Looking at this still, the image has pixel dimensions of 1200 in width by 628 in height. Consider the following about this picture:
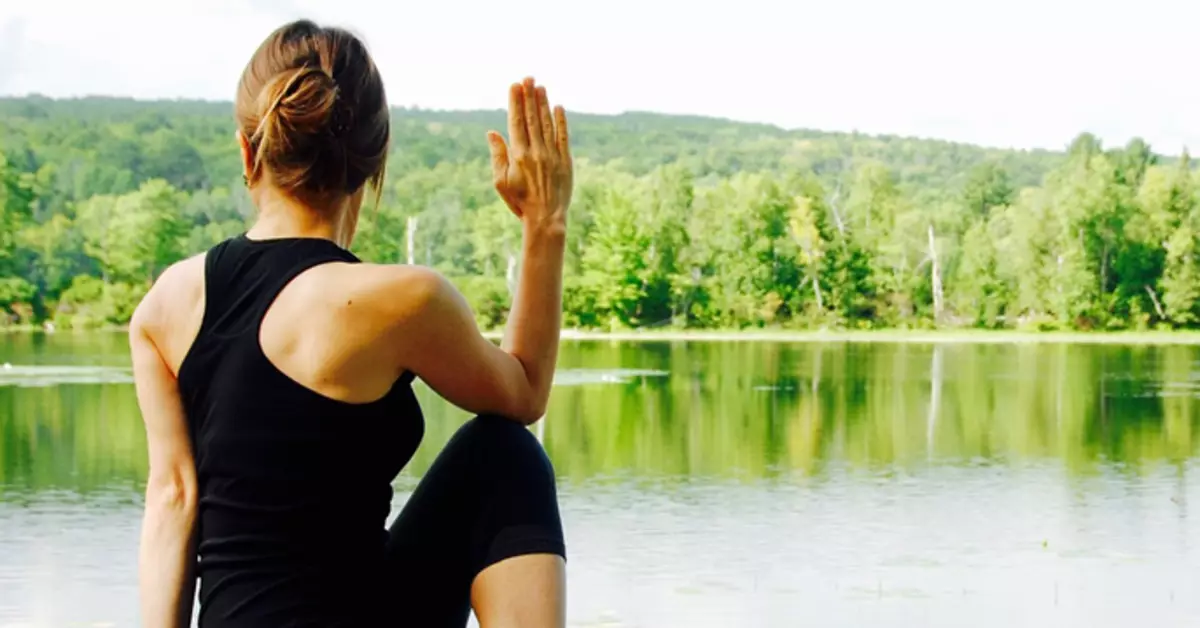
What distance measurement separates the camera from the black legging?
1.31 metres

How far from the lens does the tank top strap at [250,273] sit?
1239 millimetres

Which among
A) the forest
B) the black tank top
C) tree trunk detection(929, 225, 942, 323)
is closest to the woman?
the black tank top

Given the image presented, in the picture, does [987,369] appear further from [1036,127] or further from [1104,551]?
[1036,127]

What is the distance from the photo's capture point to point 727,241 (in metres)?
45.8

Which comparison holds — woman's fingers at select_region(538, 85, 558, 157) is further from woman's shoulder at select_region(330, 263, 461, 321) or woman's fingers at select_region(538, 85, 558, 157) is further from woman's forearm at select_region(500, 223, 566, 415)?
woman's shoulder at select_region(330, 263, 461, 321)

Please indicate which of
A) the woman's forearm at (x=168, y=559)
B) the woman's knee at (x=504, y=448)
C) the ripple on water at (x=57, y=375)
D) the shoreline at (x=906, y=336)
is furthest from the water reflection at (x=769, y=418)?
the shoreline at (x=906, y=336)

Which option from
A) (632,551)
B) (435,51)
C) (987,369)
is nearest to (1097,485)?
(632,551)

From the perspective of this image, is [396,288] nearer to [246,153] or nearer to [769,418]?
[246,153]

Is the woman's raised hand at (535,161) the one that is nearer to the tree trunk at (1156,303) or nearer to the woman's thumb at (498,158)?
the woman's thumb at (498,158)

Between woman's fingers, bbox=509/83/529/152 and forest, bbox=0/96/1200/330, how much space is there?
124ft

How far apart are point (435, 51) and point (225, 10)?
14.2m

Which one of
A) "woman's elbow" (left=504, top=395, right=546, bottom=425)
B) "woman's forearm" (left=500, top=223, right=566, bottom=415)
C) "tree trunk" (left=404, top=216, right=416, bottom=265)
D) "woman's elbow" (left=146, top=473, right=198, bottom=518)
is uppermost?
"tree trunk" (left=404, top=216, right=416, bottom=265)

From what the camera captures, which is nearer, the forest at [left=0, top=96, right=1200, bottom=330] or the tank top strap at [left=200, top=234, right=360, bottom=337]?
the tank top strap at [left=200, top=234, right=360, bottom=337]

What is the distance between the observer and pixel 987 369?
24328 mm
